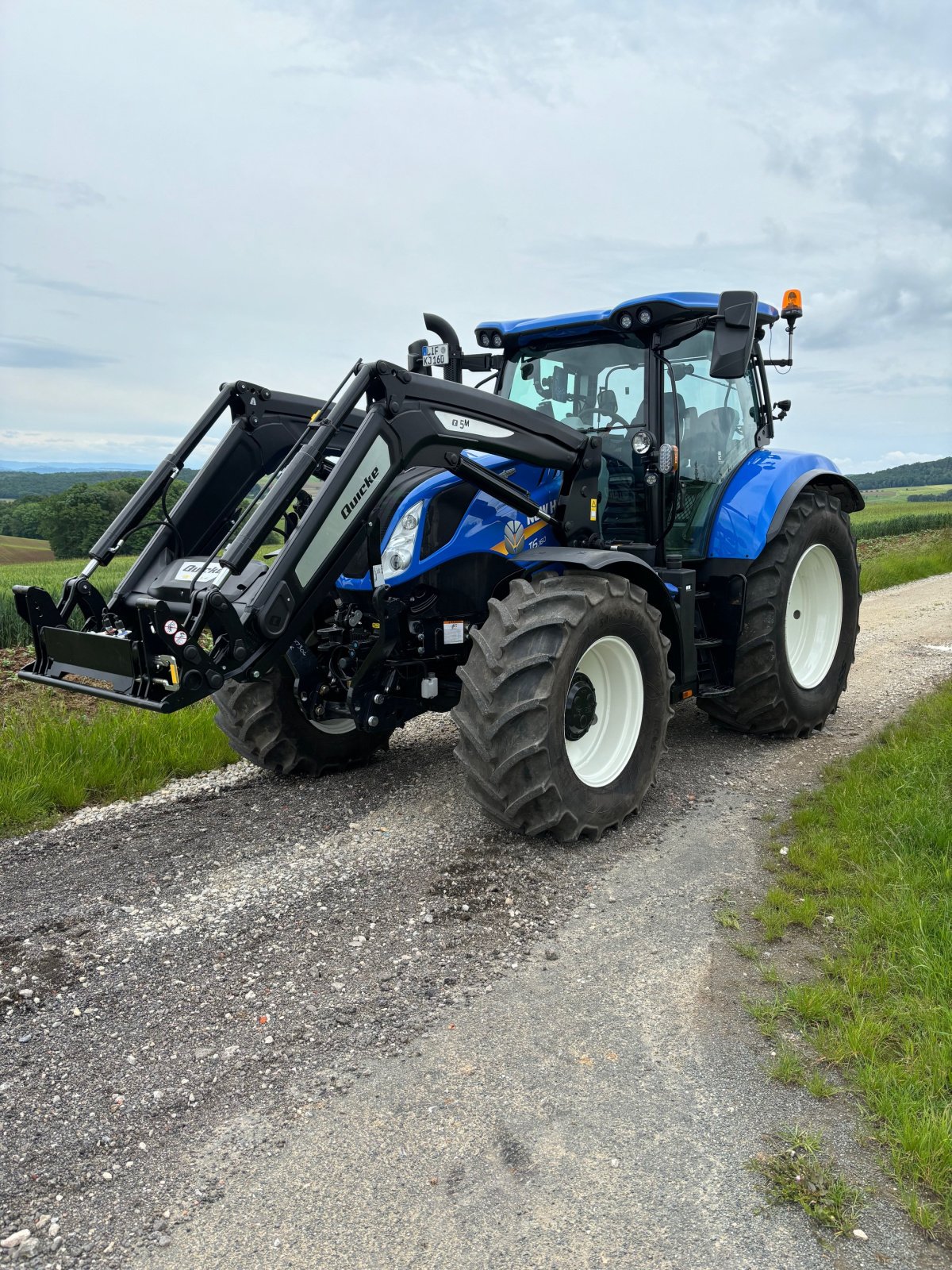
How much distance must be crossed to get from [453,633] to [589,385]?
1.85m

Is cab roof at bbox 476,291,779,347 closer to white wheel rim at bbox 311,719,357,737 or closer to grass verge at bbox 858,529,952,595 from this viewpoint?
white wheel rim at bbox 311,719,357,737

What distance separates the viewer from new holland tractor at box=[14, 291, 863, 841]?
403cm

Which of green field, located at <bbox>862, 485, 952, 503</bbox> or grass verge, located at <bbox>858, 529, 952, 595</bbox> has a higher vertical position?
green field, located at <bbox>862, 485, 952, 503</bbox>

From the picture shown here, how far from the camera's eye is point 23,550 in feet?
62.5

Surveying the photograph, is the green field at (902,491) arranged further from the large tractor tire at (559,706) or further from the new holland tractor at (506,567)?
the large tractor tire at (559,706)

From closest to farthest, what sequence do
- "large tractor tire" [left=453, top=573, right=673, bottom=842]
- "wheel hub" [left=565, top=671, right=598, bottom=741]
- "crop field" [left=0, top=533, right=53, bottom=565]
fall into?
"large tractor tire" [left=453, top=573, right=673, bottom=842] → "wheel hub" [left=565, top=671, right=598, bottom=741] → "crop field" [left=0, top=533, right=53, bottom=565]

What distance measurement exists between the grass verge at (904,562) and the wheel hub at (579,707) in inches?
413

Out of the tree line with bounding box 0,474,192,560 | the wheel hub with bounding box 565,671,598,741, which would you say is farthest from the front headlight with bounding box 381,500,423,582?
the tree line with bounding box 0,474,192,560

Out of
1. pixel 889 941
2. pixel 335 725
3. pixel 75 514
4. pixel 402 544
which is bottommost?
pixel 889 941

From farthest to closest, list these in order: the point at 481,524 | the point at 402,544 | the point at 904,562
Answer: the point at 904,562
the point at 481,524
the point at 402,544

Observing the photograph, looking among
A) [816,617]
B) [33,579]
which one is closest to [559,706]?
[816,617]

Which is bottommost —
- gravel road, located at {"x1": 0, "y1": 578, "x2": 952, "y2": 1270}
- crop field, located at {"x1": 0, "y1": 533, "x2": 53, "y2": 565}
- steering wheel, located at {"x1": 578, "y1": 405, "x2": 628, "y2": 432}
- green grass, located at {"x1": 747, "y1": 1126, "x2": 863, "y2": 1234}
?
green grass, located at {"x1": 747, "y1": 1126, "x2": 863, "y2": 1234}

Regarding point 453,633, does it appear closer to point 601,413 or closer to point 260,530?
point 260,530

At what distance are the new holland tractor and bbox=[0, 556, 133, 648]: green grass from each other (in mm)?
718
